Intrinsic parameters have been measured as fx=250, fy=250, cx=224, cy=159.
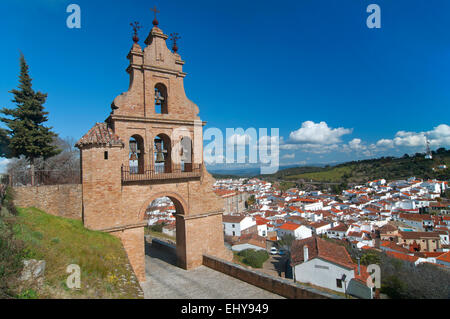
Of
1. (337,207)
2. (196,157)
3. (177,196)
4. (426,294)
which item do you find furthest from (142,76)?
(337,207)

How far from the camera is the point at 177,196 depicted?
34.8 ft

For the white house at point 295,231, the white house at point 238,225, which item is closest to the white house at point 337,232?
the white house at point 295,231

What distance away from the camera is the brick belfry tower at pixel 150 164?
→ 8.95 metres

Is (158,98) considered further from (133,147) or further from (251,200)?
(251,200)

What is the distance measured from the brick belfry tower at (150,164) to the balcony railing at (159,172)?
0.5 inches

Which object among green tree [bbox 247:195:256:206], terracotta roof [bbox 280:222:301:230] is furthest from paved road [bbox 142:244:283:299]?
green tree [bbox 247:195:256:206]

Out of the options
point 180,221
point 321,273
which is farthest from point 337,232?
point 180,221

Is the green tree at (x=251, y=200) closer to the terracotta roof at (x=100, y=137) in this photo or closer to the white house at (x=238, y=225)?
the white house at (x=238, y=225)

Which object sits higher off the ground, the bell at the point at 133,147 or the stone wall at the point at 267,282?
the bell at the point at 133,147

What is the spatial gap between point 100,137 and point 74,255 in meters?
4.39

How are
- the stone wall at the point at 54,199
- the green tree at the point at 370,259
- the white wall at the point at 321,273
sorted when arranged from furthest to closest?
the green tree at the point at 370,259, the white wall at the point at 321,273, the stone wall at the point at 54,199

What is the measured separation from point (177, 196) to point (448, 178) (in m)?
94.0

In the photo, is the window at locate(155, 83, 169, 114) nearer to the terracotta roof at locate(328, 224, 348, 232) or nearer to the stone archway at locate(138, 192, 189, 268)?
the stone archway at locate(138, 192, 189, 268)

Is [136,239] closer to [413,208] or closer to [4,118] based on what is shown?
[4,118]
